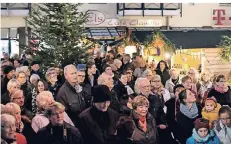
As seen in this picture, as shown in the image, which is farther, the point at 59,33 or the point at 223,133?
the point at 59,33

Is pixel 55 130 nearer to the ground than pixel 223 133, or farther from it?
farther from it

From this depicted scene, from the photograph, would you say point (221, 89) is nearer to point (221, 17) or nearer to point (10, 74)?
point (10, 74)

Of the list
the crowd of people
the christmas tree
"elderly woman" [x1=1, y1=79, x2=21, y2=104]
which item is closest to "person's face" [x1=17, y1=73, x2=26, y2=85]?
the crowd of people

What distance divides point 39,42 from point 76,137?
448 cm

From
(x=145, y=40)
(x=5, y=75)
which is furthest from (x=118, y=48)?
(x=5, y=75)

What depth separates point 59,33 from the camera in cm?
884

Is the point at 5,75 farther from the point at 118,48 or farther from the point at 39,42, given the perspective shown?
the point at 118,48

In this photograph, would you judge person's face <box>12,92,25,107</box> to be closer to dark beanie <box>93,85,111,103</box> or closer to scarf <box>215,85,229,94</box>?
dark beanie <box>93,85,111,103</box>

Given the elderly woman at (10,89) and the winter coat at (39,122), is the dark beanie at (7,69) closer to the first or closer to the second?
the elderly woman at (10,89)

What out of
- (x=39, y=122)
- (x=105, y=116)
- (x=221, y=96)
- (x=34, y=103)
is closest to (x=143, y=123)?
(x=105, y=116)

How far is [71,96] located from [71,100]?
0.17ft

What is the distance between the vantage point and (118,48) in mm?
15289

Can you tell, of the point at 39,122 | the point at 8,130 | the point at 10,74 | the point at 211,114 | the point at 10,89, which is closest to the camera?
the point at 8,130

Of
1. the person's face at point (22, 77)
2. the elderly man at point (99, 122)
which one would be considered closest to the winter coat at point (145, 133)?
the elderly man at point (99, 122)
